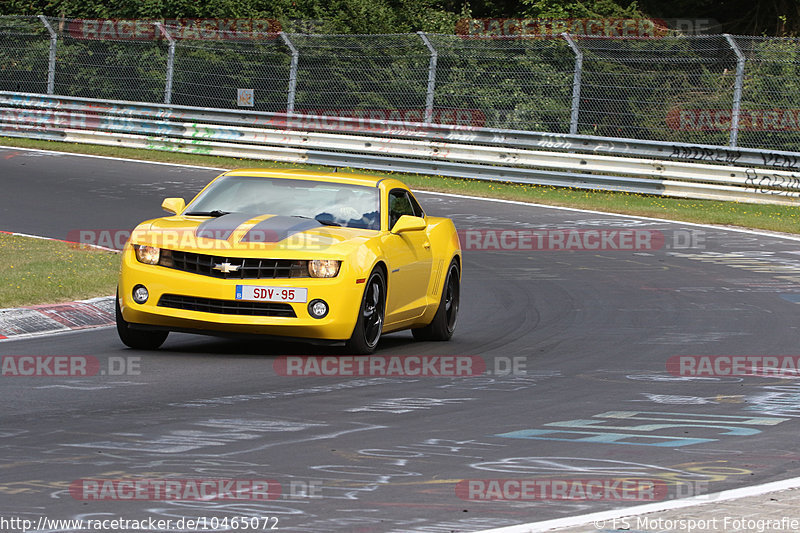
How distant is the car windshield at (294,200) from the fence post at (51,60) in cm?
2053

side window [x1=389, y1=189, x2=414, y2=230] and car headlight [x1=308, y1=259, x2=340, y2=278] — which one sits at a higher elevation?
side window [x1=389, y1=189, x2=414, y2=230]

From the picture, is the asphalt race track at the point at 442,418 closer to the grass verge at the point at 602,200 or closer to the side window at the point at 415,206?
the side window at the point at 415,206

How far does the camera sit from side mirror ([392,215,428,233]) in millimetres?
10898

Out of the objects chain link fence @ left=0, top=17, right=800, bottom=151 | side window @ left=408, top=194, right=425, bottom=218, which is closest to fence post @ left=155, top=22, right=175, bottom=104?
chain link fence @ left=0, top=17, right=800, bottom=151

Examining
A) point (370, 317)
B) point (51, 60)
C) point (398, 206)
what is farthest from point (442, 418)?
point (51, 60)

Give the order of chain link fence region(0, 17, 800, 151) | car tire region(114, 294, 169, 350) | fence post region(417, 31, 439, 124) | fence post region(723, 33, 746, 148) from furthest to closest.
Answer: fence post region(417, 31, 439, 124) → chain link fence region(0, 17, 800, 151) → fence post region(723, 33, 746, 148) → car tire region(114, 294, 169, 350)

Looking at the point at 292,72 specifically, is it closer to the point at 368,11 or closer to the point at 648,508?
the point at 368,11

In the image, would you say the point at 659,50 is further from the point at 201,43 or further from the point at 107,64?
the point at 107,64

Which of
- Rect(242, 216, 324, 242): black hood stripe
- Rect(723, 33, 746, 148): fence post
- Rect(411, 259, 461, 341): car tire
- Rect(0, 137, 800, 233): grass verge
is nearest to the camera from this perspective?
Rect(242, 216, 324, 242): black hood stripe

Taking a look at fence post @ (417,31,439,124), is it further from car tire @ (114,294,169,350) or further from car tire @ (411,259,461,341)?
car tire @ (114,294,169,350)

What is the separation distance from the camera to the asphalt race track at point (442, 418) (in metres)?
5.84

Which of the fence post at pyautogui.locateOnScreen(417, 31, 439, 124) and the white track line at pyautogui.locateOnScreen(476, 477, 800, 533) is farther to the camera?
the fence post at pyautogui.locateOnScreen(417, 31, 439, 124)

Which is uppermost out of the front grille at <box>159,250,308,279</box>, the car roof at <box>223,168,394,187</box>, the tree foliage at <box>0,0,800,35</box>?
the tree foliage at <box>0,0,800,35</box>

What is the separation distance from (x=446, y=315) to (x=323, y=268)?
2169mm
